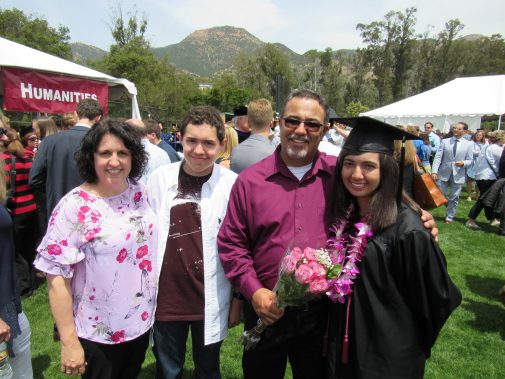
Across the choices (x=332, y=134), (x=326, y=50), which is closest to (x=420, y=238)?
(x=332, y=134)

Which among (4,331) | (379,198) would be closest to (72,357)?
(4,331)

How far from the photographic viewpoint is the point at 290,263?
1.75 meters

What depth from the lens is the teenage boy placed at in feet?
7.08

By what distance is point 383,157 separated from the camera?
187 cm

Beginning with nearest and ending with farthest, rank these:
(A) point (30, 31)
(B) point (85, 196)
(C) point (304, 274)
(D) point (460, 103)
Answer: (C) point (304, 274)
(B) point (85, 196)
(D) point (460, 103)
(A) point (30, 31)

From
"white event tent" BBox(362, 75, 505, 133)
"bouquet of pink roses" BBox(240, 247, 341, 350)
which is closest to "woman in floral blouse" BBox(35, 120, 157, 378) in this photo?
"bouquet of pink roses" BBox(240, 247, 341, 350)

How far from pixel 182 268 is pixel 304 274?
853 mm

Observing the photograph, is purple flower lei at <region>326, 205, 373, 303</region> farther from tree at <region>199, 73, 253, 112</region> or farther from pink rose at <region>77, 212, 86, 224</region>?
tree at <region>199, 73, 253, 112</region>

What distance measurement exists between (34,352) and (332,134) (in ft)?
23.0

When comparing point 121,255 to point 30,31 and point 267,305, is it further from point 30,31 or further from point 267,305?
point 30,31

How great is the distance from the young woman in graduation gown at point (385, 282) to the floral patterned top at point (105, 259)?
3.68 feet

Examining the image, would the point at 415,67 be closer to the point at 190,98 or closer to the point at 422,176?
the point at 190,98

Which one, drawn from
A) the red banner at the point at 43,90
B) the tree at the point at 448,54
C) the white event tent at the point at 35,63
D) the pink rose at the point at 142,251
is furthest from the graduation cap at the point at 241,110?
the tree at the point at 448,54

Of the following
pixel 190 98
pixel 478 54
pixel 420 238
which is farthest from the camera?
pixel 478 54
